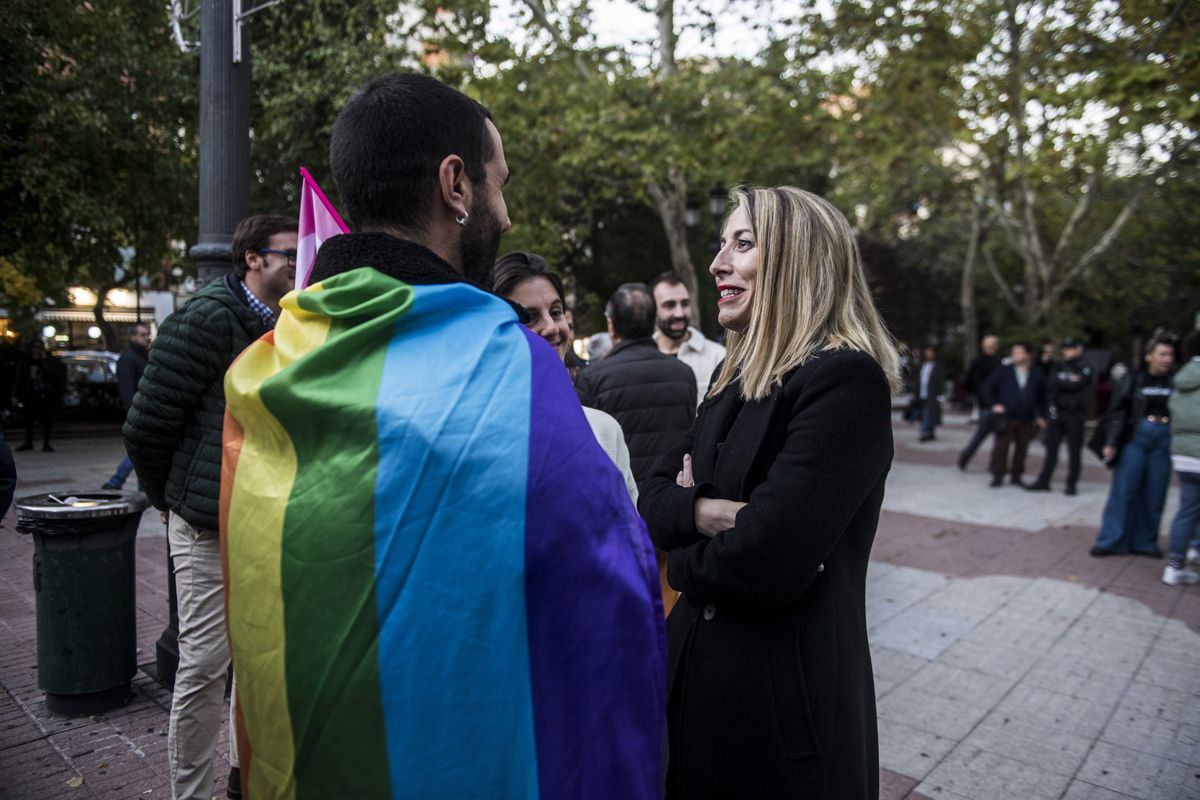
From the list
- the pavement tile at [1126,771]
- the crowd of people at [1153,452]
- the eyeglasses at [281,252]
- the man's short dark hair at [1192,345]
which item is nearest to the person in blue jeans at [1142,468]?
the crowd of people at [1153,452]

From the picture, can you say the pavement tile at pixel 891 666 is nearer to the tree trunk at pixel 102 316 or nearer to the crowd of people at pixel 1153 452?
the crowd of people at pixel 1153 452

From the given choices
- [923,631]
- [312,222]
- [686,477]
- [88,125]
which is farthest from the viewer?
[88,125]

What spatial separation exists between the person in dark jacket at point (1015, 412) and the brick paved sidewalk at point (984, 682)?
3263 mm

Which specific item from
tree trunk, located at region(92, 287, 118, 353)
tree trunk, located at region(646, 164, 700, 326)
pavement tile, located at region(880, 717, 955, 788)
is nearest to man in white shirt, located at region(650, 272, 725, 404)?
pavement tile, located at region(880, 717, 955, 788)

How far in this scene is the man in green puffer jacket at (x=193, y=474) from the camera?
2.79m

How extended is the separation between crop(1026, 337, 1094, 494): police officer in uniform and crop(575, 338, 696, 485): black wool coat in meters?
8.95

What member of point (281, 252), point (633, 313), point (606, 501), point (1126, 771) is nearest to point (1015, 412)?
point (1126, 771)

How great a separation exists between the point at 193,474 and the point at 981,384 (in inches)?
500

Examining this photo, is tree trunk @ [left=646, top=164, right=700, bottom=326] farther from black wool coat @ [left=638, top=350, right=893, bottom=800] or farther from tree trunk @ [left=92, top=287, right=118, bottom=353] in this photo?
tree trunk @ [left=92, top=287, right=118, bottom=353]

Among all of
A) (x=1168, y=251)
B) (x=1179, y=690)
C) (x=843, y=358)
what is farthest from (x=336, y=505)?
(x=1168, y=251)

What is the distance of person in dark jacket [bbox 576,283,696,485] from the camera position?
4.10 metres

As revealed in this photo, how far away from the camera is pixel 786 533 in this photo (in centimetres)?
161

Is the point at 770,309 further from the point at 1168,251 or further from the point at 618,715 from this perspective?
the point at 1168,251

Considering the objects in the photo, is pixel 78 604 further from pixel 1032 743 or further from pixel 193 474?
pixel 1032 743
